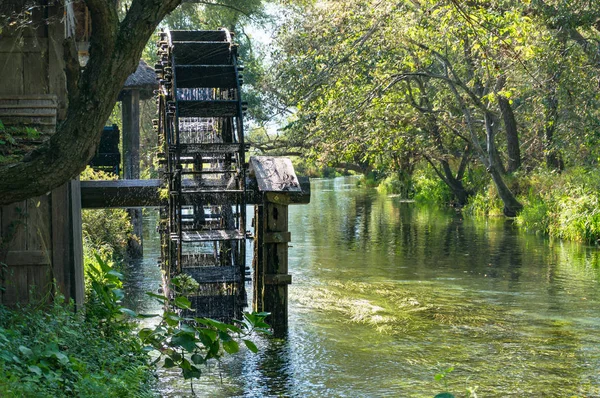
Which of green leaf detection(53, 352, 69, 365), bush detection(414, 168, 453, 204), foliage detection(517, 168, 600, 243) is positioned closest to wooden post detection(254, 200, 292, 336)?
green leaf detection(53, 352, 69, 365)

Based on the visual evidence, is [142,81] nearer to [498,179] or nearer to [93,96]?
[498,179]

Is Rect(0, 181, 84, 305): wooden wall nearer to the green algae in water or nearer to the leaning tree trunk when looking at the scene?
the leaning tree trunk

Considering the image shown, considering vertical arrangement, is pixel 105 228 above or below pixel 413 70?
below

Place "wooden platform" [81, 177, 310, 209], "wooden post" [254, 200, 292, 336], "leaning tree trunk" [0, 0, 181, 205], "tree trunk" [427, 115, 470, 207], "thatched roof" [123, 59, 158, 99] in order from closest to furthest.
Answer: "leaning tree trunk" [0, 0, 181, 205]
"wooden platform" [81, 177, 310, 209]
"wooden post" [254, 200, 292, 336]
"thatched roof" [123, 59, 158, 99]
"tree trunk" [427, 115, 470, 207]

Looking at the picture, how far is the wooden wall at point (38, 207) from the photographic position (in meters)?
7.30

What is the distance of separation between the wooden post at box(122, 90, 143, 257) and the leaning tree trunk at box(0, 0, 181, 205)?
1201cm

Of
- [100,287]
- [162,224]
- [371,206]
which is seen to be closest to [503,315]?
[162,224]

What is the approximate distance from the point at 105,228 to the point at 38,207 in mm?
8340

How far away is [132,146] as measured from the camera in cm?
1830

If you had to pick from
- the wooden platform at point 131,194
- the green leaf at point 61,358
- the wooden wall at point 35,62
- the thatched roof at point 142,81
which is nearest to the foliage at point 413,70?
the thatched roof at point 142,81

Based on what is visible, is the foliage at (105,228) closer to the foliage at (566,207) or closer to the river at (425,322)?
the river at (425,322)

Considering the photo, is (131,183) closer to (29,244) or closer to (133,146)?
(29,244)

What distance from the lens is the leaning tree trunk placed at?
212 inches

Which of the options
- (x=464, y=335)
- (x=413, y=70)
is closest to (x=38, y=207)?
(x=464, y=335)
